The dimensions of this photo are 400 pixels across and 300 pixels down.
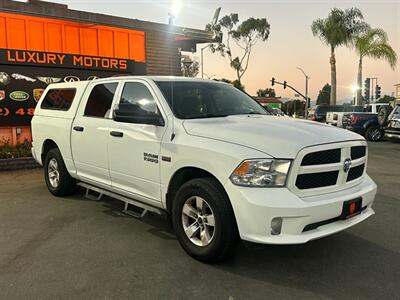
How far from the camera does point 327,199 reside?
365cm

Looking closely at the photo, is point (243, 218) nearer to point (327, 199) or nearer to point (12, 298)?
point (327, 199)

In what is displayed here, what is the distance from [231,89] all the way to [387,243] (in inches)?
104

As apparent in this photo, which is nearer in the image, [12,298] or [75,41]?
[12,298]

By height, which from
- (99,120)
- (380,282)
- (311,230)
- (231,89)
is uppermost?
(231,89)

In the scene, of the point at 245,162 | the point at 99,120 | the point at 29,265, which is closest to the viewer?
the point at 245,162

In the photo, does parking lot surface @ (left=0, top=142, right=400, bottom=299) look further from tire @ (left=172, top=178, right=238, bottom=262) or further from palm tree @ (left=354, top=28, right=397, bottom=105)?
palm tree @ (left=354, top=28, right=397, bottom=105)

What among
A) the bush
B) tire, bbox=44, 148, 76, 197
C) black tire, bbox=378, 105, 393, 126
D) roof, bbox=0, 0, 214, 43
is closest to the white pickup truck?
tire, bbox=44, 148, 76, 197

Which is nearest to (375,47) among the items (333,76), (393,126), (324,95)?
(333,76)

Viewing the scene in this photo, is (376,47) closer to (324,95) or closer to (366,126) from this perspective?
(366,126)

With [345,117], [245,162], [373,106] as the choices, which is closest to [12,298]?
[245,162]

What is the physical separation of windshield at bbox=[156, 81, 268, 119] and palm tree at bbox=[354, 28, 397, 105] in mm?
26008

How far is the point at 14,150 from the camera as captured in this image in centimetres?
1020

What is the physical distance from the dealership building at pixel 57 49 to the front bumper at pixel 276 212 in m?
9.17

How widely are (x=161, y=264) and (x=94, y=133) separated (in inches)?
Answer: 86.1
